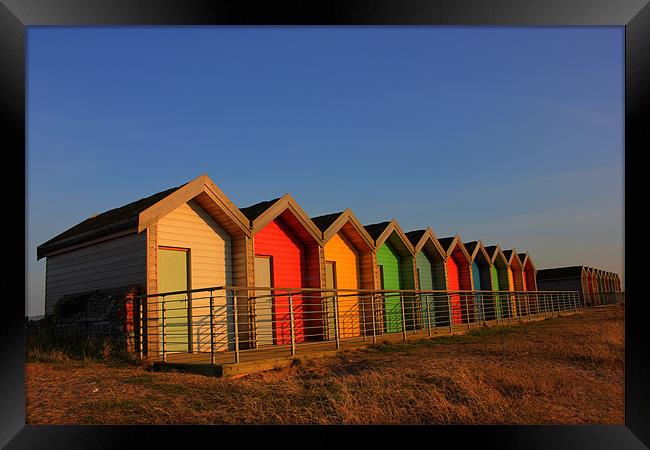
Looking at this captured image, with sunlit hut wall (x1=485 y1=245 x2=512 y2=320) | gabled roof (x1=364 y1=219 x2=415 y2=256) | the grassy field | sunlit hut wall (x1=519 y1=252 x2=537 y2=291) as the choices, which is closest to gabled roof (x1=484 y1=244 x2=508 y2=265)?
sunlit hut wall (x1=485 y1=245 x2=512 y2=320)

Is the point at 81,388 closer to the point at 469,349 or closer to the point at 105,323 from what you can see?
the point at 105,323

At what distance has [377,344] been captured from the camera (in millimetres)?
14133

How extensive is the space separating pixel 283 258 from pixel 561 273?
37.2m

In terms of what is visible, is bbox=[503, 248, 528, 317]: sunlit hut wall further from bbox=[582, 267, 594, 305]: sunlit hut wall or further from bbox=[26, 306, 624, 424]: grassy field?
bbox=[26, 306, 624, 424]: grassy field

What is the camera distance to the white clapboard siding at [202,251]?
41.4 ft

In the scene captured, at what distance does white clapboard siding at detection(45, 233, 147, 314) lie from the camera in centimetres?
1188

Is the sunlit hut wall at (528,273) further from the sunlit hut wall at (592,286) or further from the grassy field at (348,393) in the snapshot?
the grassy field at (348,393)

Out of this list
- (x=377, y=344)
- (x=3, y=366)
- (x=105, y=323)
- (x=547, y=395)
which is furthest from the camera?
(x=377, y=344)

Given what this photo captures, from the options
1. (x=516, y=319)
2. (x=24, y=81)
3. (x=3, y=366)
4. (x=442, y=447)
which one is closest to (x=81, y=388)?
(x=3, y=366)

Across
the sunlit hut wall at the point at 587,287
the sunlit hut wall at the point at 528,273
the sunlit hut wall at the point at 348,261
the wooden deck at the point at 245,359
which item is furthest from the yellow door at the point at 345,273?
the sunlit hut wall at the point at 587,287

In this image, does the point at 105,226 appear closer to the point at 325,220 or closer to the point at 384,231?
the point at 325,220

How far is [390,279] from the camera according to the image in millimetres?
20828

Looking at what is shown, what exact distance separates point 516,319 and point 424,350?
1339cm

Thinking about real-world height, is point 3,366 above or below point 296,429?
above
